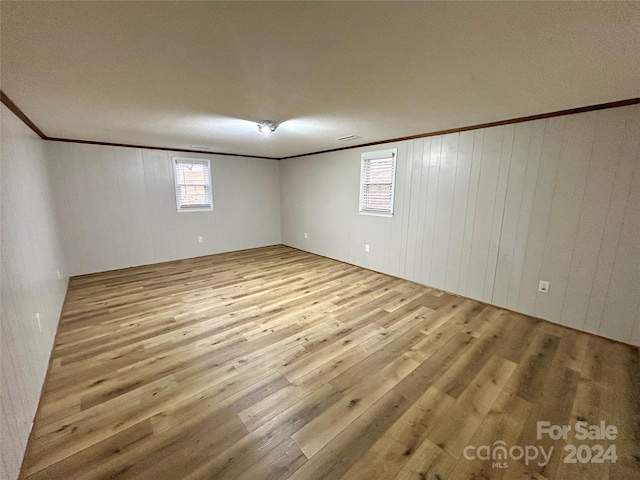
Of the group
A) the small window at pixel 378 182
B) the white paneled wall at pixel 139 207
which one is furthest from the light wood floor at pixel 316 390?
the small window at pixel 378 182

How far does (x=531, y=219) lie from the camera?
284cm

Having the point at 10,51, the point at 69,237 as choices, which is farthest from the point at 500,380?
the point at 69,237

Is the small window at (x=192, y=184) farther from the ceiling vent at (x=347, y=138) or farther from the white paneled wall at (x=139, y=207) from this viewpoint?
the ceiling vent at (x=347, y=138)

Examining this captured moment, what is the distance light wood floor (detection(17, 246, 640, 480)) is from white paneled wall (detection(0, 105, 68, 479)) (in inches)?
7.7

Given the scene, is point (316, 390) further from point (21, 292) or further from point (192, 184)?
point (192, 184)

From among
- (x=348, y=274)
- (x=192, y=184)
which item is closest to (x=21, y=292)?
(x=348, y=274)

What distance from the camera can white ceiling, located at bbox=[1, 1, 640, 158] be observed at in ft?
3.81

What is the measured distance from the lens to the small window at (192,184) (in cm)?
508

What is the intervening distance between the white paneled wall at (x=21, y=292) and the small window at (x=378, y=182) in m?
4.06

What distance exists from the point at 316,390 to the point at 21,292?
2.08 metres

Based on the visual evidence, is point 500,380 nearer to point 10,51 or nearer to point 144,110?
point 10,51

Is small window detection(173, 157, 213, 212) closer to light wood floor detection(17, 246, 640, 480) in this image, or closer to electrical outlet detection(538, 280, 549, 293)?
light wood floor detection(17, 246, 640, 480)

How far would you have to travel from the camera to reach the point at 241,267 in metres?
4.81

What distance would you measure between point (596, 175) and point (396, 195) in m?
2.17
